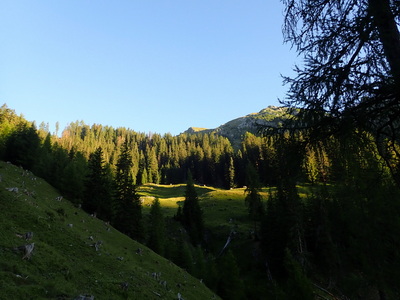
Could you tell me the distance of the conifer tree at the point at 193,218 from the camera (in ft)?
226

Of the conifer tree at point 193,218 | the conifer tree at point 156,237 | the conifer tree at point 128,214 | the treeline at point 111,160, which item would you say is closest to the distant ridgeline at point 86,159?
the treeline at point 111,160

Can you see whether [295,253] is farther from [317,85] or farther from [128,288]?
[317,85]

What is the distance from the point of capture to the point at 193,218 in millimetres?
72750

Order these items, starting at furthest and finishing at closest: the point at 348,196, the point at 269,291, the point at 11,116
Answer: the point at 11,116 → the point at 269,291 → the point at 348,196

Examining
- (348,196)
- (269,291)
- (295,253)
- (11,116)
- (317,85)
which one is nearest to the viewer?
(317,85)

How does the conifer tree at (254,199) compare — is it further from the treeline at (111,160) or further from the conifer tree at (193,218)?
the conifer tree at (193,218)

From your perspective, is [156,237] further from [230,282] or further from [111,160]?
[111,160]

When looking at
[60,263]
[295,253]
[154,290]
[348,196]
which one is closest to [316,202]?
[295,253]

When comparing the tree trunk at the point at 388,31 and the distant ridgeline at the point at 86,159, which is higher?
the distant ridgeline at the point at 86,159

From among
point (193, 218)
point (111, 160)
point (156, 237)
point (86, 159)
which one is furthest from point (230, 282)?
point (111, 160)

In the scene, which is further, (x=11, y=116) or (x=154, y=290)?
(x=11, y=116)

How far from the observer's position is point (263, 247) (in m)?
56.0

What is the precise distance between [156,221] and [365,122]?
5271 cm

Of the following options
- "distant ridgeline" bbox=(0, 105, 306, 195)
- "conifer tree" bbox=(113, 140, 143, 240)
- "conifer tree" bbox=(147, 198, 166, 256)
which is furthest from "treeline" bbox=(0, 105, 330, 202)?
"conifer tree" bbox=(147, 198, 166, 256)
